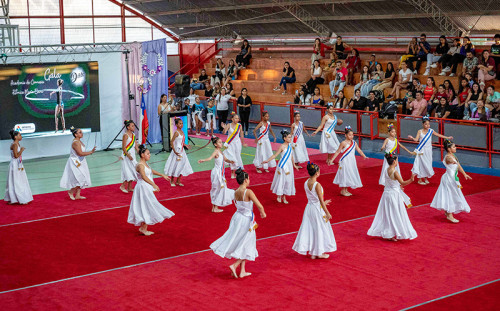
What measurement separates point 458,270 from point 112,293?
489cm

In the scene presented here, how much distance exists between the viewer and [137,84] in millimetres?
21031

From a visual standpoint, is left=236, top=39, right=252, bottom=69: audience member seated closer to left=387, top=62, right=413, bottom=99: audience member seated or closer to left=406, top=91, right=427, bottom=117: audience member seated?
left=387, top=62, right=413, bottom=99: audience member seated

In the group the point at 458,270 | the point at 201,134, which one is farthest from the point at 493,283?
the point at 201,134

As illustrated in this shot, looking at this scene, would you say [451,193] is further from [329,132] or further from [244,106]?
[244,106]

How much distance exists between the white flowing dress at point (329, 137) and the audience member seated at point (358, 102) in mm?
3611

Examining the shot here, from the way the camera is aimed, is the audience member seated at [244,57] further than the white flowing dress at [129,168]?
Yes

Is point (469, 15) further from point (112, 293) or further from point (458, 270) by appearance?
point (112, 293)

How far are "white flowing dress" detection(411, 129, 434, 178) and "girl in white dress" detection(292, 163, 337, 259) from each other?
605 cm

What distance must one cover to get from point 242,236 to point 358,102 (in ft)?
42.1

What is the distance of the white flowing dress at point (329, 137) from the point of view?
56.4ft

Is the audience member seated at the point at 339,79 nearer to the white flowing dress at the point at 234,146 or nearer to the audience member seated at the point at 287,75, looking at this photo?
the audience member seated at the point at 287,75

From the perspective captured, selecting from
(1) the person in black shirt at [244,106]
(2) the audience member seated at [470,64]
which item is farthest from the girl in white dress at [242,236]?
(1) the person in black shirt at [244,106]

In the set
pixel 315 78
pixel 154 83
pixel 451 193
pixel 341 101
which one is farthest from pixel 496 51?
pixel 154 83

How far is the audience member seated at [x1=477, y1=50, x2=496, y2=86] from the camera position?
19328 millimetres
